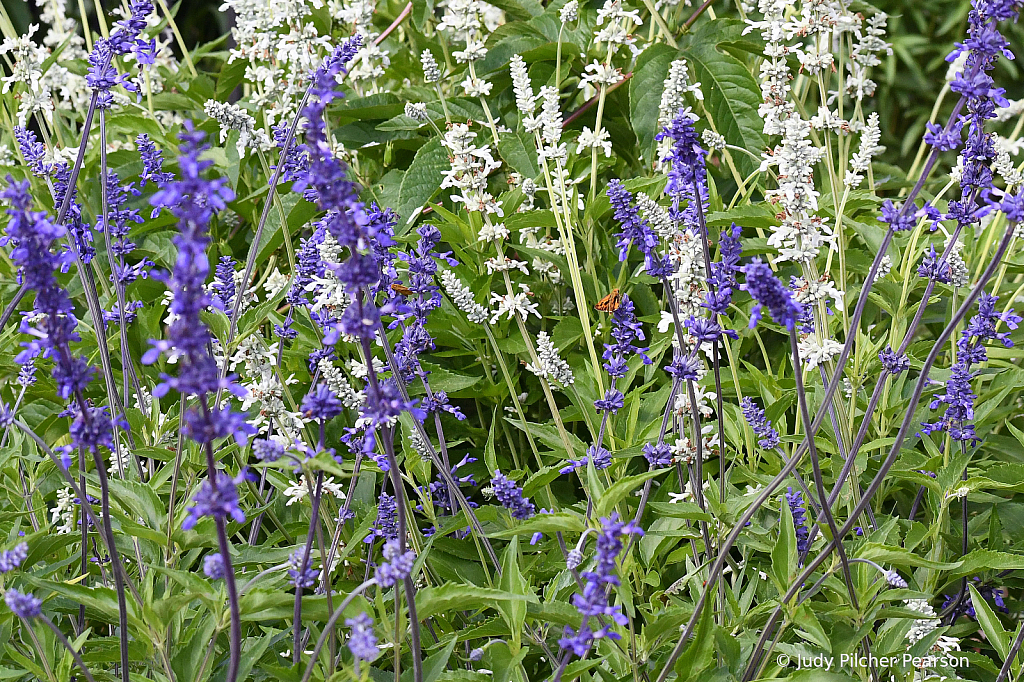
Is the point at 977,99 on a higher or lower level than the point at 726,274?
higher

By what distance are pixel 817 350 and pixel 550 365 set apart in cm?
42

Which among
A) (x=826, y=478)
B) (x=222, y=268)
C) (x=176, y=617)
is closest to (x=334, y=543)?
(x=176, y=617)

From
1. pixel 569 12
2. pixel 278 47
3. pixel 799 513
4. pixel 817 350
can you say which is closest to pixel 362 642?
pixel 799 513

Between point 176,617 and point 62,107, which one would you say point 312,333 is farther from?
point 62,107

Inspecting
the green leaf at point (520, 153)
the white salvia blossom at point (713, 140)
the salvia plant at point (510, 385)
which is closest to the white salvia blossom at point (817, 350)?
the salvia plant at point (510, 385)

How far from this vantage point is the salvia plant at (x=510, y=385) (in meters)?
0.96

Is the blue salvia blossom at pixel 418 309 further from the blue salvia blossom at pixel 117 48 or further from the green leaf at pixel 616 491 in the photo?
the blue salvia blossom at pixel 117 48

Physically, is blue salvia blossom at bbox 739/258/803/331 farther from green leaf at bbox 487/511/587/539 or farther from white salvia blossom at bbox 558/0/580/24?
white salvia blossom at bbox 558/0/580/24

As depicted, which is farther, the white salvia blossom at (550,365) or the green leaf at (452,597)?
the white salvia blossom at (550,365)

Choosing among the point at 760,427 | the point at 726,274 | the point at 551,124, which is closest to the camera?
the point at 726,274

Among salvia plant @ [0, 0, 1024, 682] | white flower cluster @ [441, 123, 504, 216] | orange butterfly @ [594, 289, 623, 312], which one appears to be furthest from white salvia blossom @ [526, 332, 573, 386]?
white flower cluster @ [441, 123, 504, 216]

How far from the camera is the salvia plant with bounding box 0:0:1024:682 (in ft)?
3.15

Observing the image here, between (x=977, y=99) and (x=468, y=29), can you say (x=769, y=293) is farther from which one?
→ (x=468, y=29)

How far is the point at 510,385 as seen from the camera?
1.52m
